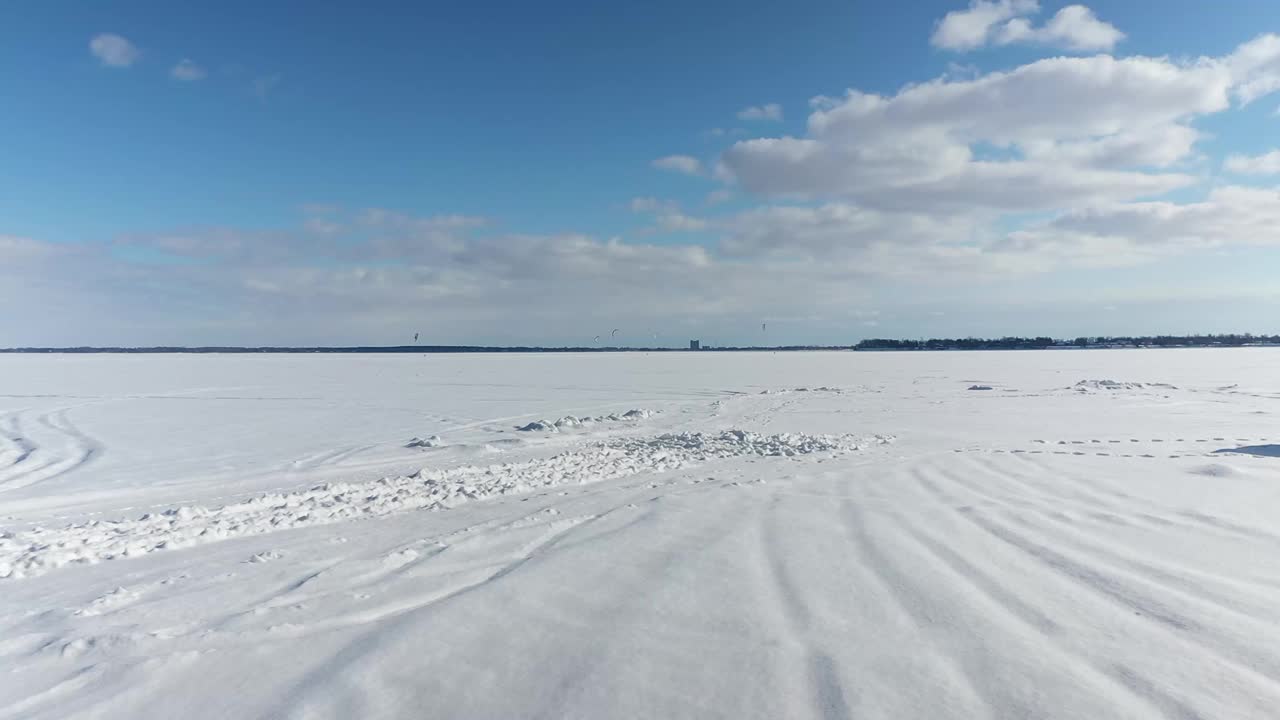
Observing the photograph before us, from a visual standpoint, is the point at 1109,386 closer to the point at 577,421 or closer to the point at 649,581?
the point at 577,421

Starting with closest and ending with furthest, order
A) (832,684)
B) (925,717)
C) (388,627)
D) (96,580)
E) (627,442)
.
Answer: (925,717)
(832,684)
(388,627)
(96,580)
(627,442)

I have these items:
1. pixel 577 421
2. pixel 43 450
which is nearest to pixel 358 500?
pixel 577 421

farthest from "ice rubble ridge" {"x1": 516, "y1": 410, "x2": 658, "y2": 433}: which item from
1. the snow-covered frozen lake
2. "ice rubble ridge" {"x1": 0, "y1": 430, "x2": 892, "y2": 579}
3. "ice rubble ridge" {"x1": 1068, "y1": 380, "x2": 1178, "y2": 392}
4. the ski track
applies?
"ice rubble ridge" {"x1": 1068, "y1": 380, "x2": 1178, "y2": 392}

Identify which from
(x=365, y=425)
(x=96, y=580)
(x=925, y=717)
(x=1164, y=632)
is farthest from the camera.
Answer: (x=365, y=425)

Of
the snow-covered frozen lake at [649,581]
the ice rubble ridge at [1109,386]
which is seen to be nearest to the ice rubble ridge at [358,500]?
the snow-covered frozen lake at [649,581]

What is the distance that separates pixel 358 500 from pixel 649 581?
3.49 meters

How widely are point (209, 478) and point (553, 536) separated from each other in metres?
4.78

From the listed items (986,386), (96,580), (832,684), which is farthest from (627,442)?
(986,386)

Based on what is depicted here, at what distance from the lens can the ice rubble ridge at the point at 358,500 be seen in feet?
15.6

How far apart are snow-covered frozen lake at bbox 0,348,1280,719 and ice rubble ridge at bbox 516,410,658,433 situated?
2.14 metres

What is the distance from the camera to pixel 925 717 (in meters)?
2.44

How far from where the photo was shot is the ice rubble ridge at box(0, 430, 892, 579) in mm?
4758

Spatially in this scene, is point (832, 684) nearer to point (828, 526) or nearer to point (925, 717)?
point (925, 717)

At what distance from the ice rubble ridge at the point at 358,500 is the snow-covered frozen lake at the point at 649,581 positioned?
41 mm
